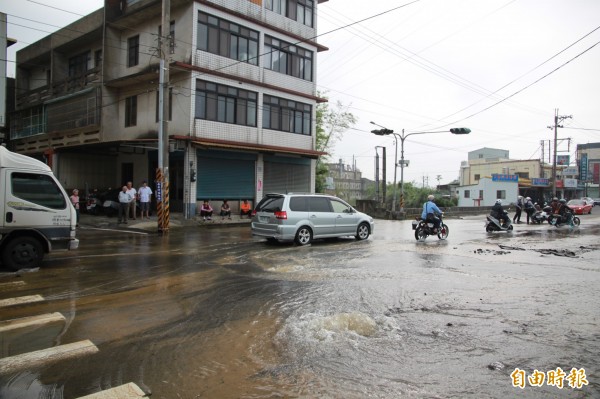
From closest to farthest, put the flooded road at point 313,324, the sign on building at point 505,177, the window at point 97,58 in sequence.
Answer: the flooded road at point 313,324
the window at point 97,58
the sign on building at point 505,177

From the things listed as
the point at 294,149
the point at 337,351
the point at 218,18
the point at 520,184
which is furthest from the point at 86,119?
the point at 520,184

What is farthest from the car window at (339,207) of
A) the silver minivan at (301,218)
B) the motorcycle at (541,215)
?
the motorcycle at (541,215)

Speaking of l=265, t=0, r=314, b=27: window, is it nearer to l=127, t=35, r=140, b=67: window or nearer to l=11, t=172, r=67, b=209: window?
l=127, t=35, r=140, b=67: window

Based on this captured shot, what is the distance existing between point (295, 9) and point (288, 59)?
3213 millimetres

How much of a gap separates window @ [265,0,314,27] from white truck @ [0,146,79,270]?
18.8m

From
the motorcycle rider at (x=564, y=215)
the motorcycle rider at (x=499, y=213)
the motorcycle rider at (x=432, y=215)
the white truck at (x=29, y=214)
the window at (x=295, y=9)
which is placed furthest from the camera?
the window at (x=295, y=9)

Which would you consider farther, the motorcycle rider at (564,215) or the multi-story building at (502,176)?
the multi-story building at (502,176)

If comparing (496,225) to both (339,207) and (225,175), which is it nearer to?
(339,207)

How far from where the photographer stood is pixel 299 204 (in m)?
13.2

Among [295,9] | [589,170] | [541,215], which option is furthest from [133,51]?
[589,170]

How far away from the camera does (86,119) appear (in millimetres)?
24203

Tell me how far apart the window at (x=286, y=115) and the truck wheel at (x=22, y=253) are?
1662 centimetres

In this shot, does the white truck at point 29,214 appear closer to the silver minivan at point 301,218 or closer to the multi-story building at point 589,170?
the silver minivan at point 301,218

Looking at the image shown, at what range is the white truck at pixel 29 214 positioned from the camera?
8.31 meters
